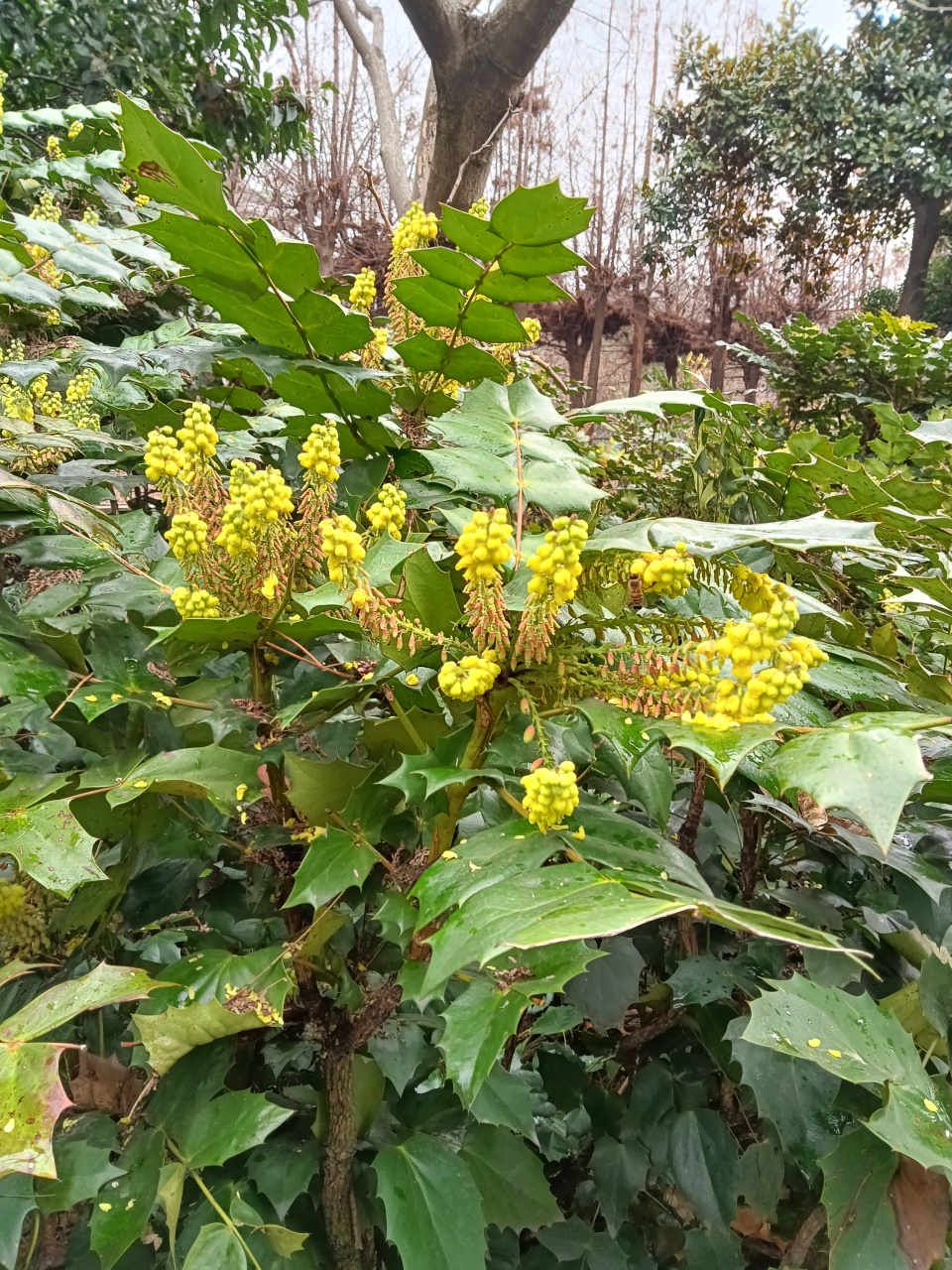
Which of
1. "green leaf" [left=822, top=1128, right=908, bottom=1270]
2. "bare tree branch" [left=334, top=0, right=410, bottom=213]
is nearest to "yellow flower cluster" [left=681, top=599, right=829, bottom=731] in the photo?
"green leaf" [left=822, top=1128, right=908, bottom=1270]

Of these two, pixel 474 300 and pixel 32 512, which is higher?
pixel 474 300

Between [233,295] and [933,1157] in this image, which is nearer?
[933,1157]

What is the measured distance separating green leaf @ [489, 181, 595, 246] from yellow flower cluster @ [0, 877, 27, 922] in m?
0.67

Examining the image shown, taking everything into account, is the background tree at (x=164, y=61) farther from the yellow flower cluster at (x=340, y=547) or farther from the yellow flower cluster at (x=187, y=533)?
the yellow flower cluster at (x=340, y=547)

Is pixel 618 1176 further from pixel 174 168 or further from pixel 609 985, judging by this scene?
pixel 174 168

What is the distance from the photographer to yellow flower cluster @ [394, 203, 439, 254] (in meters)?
0.83

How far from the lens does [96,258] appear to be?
1086 mm

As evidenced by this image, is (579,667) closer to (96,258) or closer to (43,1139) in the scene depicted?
(43,1139)

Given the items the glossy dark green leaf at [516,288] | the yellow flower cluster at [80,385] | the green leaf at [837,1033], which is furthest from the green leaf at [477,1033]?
the yellow flower cluster at [80,385]

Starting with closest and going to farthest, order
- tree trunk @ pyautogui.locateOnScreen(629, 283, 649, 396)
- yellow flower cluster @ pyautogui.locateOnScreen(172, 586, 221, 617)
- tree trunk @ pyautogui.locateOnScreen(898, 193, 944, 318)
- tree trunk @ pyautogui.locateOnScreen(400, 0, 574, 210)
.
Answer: yellow flower cluster @ pyautogui.locateOnScreen(172, 586, 221, 617)
tree trunk @ pyautogui.locateOnScreen(400, 0, 574, 210)
tree trunk @ pyautogui.locateOnScreen(898, 193, 944, 318)
tree trunk @ pyautogui.locateOnScreen(629, 283, 649, 396)

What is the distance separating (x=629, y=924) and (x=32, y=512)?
2.05ft

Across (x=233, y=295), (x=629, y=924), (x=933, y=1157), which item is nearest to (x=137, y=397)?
(x=233, y=295)

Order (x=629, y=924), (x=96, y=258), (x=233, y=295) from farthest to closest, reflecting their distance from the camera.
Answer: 1. (x=96, y=258)
2. (x=233, y=295)
3. (x=629, y=924)

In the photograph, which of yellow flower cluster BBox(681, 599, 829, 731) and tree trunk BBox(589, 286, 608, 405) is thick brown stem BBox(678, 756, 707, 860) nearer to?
yellow flower cluster BBox(681, 599, 829, 731)
